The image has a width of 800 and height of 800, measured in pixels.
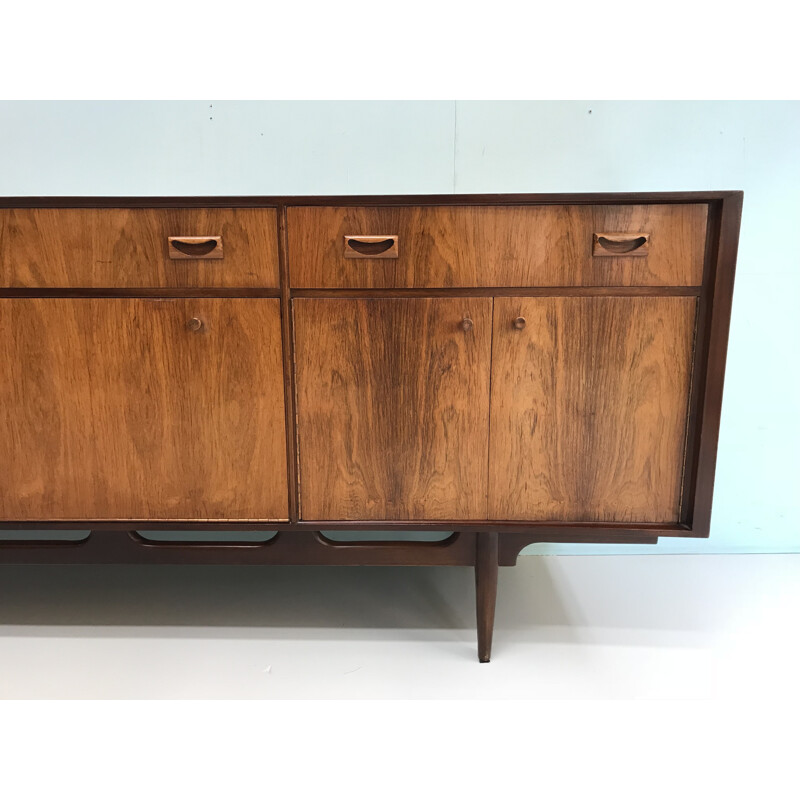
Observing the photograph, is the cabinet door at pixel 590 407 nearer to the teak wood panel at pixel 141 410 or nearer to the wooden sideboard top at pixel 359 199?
the wooden sideboard top at pixel 359 199

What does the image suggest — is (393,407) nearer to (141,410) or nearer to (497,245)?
(497,245)

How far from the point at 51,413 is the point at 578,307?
1213mm

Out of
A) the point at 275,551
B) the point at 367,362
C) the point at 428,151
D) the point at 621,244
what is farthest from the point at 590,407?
the point at 428,151

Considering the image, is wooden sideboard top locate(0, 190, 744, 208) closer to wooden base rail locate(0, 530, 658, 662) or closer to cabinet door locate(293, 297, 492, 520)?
cabinet door locate(293, 297, 492, 520)

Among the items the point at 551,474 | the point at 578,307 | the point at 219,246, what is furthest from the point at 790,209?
the point at 219,246

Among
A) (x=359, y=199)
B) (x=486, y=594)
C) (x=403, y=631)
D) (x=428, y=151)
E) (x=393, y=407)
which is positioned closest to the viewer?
(x=359, y=199)

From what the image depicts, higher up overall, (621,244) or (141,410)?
(621,244)

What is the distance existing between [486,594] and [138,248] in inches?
44.9

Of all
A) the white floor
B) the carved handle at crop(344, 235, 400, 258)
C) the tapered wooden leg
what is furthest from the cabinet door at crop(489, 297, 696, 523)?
the white floor

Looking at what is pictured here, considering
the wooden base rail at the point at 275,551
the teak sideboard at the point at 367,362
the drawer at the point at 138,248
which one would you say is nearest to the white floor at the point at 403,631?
the wooden base rail at the point at 275,551

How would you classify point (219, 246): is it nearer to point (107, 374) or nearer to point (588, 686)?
point (107, 374)

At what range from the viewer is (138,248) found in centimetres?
142

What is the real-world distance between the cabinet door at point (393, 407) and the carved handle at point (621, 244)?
259mm

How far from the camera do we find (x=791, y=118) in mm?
1955
